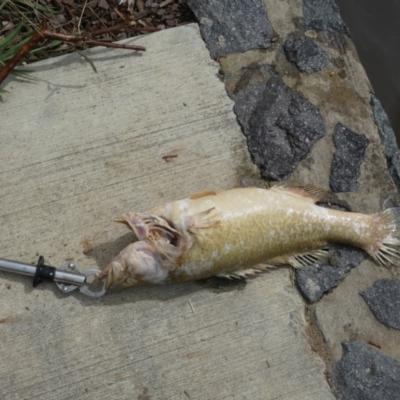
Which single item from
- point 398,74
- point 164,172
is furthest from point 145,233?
point 398,74

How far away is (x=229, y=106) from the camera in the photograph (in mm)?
4203

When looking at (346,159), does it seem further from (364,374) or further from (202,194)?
(364,374)

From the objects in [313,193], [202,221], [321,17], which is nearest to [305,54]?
[321,17]

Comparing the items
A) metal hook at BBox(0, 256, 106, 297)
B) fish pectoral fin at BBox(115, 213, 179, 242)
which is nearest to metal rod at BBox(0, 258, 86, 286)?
metal hook at BBox(0, 256, 106, 297)

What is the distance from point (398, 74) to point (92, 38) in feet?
11.5

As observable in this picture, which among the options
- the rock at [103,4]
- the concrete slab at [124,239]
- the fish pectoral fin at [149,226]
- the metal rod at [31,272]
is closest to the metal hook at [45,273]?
the metal rod at [31,272]

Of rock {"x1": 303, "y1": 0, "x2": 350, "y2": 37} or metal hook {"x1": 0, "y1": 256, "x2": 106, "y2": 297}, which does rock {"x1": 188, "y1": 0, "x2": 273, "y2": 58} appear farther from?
metal hook {"x1": 0, "y1": 256, "x2": 106, "y2": 297}

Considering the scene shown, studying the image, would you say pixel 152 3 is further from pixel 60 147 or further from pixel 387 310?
pixel 387 310

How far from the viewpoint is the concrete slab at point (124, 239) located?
3.40 m

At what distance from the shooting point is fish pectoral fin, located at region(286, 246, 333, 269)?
3.73 m

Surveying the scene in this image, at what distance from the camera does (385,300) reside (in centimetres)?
380

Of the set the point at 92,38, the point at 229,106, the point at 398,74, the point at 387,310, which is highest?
the point at 92,38

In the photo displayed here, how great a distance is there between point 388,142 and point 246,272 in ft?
5.63

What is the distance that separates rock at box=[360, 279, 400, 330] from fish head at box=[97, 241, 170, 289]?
154cm
